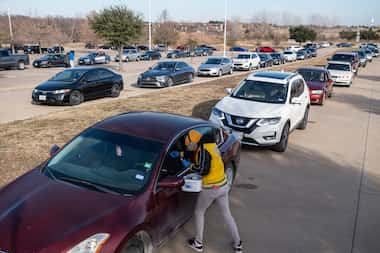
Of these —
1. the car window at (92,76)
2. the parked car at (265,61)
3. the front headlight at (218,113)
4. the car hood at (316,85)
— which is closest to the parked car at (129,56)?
the parked car at (265,61)

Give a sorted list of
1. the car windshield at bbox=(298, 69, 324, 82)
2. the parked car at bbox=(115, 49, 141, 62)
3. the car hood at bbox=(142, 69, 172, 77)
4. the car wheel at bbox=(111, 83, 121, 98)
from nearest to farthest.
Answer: the car windshield at bbox=(298, 69, 324, 82)
the car wheel at bbox=(111, 83, 121, 98)
the car hood at bbox=(142, 69, 172, 77)
the parked car at bbox=(115, 49, 141, 62)

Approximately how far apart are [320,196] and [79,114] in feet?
26.3

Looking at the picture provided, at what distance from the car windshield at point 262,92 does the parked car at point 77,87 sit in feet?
23.6

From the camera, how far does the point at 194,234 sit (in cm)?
484

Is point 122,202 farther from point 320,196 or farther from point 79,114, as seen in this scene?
point 79,114

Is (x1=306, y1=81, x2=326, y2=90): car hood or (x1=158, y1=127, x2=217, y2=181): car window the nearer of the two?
(x1=158, y1=127, x2=217, y2=181): car window

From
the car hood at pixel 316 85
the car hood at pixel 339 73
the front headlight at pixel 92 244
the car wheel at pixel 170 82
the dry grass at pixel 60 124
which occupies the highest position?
the car hood at pixel 339 73

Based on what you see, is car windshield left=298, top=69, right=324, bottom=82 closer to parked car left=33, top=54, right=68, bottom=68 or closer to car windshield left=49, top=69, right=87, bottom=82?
car windshield left=49, top=69, right=87, bottom=82

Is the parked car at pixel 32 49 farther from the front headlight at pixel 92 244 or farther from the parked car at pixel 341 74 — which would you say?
the front headlight at pixel 92 244

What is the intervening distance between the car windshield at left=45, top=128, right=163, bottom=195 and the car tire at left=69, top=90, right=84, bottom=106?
1008cm

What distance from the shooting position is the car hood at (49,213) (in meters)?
3.09

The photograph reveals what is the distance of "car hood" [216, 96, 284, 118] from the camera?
8.47m

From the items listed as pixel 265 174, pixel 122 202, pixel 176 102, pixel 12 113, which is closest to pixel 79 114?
pixel 12 113

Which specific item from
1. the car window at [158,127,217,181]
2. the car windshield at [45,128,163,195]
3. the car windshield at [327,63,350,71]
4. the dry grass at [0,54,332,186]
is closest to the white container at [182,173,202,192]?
the car window at [158,127,217,181]
